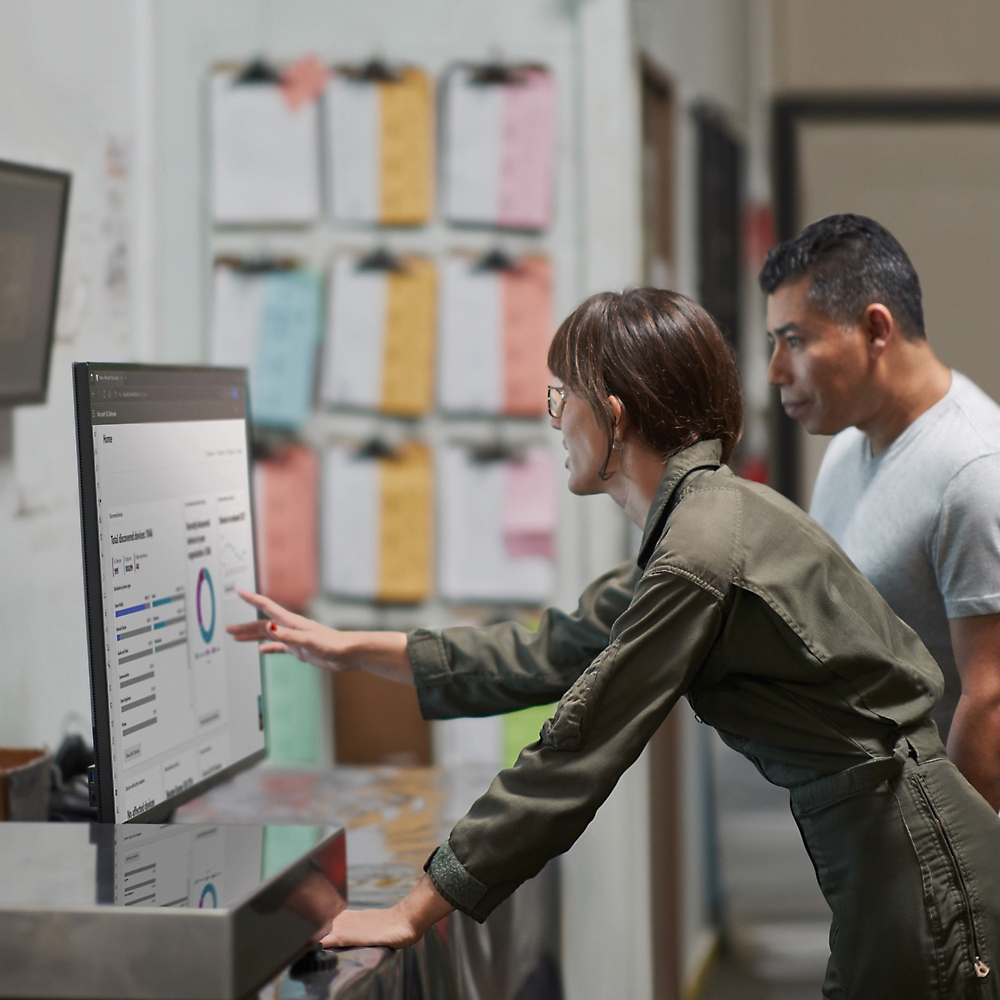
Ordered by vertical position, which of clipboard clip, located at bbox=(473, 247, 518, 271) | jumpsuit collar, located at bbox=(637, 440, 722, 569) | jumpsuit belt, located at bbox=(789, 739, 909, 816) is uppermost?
clipboard clip, located at bbox=(473, 247, 518, 271)

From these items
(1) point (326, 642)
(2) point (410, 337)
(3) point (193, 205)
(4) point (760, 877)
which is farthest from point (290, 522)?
(4) point (760, 877)

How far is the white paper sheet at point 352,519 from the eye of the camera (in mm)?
2637

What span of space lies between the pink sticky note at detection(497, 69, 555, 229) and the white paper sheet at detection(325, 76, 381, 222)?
26 centimetres

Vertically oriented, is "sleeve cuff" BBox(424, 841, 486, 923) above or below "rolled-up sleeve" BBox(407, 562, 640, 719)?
below

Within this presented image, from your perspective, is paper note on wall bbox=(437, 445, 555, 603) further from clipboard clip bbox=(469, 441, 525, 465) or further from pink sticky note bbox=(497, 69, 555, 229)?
pink sticky note bbox=(497, 69, 555, 229)

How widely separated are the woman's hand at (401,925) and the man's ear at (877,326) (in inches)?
34.6

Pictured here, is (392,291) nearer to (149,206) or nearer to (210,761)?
(149,206)

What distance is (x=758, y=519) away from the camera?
124 centimetres

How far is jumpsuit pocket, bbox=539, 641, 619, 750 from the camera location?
1.17 meters

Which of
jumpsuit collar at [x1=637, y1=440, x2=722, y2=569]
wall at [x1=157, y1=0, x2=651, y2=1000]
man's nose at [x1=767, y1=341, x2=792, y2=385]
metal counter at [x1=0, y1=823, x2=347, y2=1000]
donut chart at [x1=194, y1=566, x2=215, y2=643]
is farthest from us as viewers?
wall at [x1=157, y1=0, x2=651, y2=1000]

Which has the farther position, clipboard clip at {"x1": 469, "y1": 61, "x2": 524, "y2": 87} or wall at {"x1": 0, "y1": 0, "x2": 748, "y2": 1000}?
clipboard clip at {"x1": 469, "y1": 61, "x2": 524, "y2": 87}

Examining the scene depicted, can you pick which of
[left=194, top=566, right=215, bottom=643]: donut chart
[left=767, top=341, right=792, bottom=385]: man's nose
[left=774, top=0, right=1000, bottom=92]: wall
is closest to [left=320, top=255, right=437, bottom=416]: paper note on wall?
[left=767, top=341, right=792, bottom=385]: man's nose

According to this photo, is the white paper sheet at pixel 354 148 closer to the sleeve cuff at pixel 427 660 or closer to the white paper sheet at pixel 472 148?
the white paper sheet at pixel 472 148

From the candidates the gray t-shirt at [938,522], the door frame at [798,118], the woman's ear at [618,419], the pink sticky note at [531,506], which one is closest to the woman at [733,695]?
the woman's ear at [618,419]
